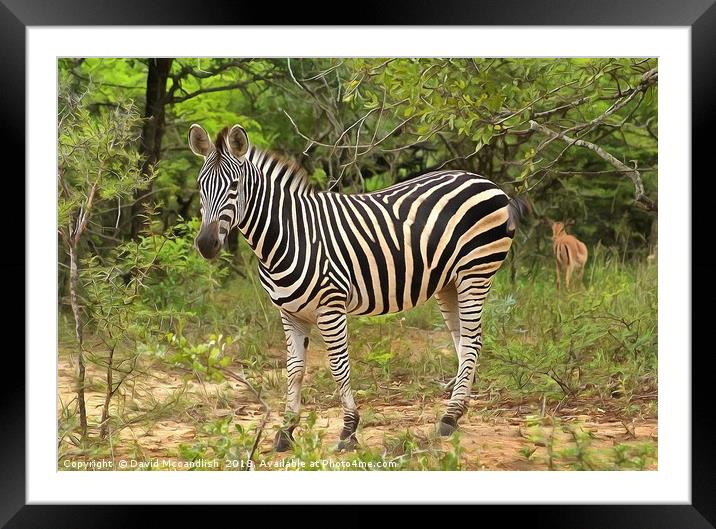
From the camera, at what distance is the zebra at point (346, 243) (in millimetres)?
5359

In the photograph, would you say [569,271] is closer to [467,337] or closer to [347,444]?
[467,337]

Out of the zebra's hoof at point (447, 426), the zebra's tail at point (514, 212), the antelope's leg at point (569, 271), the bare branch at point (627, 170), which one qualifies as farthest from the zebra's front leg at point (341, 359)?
the antelope's leg at point (569, 271)

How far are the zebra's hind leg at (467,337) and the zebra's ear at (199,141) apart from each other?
2.18 metres

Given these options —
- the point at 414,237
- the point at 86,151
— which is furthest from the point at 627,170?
the point at 86,151

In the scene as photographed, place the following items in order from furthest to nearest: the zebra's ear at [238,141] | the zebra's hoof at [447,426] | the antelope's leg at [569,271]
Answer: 1. the antelope's leg at [569,271]
2. the zebra's hoof at [447,426]
3. the zebra's ear at [238,141]

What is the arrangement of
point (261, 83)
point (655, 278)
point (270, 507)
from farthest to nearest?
point (261, 83), point (655, 278), point (270, 507)

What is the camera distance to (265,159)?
5.51 m

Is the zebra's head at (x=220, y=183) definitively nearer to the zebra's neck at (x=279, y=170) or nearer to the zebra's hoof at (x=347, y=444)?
the zebra's neck at (x=279, y=170)

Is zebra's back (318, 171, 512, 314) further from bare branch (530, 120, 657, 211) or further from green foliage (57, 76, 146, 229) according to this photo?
green foliage (57, 76, 146, 229)
